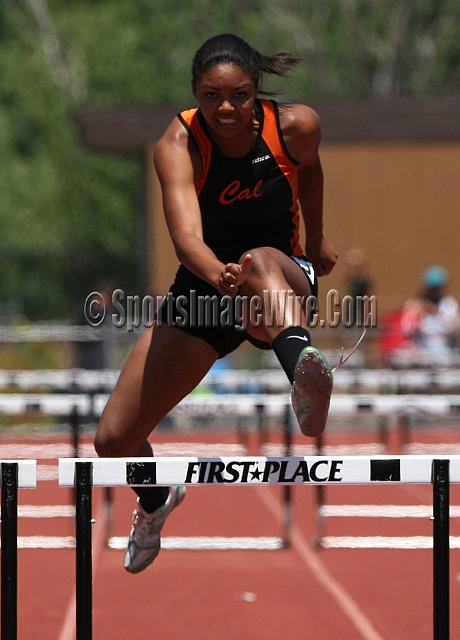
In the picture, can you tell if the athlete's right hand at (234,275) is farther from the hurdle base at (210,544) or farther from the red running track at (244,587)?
the hurdle base at (210,544)

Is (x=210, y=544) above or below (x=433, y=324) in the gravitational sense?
below

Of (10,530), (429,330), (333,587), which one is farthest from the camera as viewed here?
(429,330)

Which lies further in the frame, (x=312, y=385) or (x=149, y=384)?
(x=149, y=384)

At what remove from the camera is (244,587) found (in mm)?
6008

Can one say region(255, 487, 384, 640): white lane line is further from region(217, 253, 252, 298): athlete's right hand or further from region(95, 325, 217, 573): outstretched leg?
region(217, 253, 252, 298): athlete's right hand

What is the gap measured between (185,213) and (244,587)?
9.37 ft

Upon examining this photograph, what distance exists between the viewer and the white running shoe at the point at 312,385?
353 cm

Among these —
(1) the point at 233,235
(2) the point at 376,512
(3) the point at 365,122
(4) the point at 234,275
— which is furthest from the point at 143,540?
(3) the point at 365,122

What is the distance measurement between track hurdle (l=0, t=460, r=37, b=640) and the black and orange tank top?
1095 mm

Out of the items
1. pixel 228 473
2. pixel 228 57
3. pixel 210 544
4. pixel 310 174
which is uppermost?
pixel 228 57

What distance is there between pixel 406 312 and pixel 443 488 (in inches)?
361

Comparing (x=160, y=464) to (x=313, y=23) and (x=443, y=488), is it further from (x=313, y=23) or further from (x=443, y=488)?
(x=313, y=23)

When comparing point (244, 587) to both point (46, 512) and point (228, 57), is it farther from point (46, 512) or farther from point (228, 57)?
point (228, 57)

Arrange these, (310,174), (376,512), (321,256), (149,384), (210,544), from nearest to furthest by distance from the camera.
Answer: (149,384) → (310,174) → (321,256) → (210,544) → (376,512)
